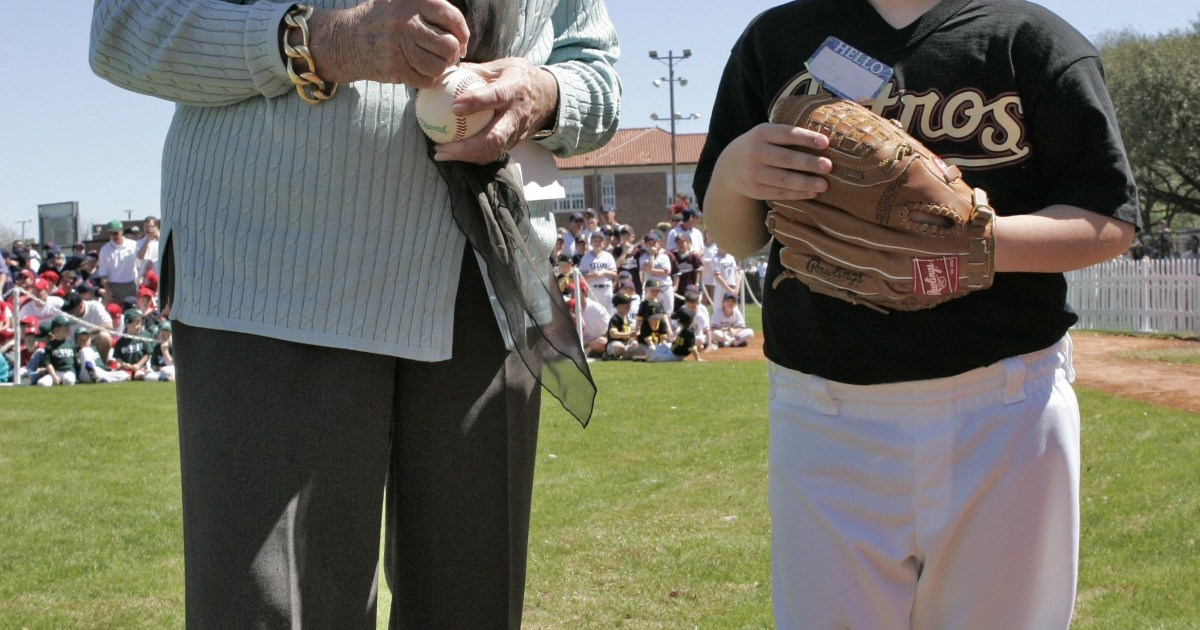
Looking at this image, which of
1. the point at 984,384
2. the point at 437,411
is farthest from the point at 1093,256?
the point at 437,411

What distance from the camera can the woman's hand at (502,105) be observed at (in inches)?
64.3

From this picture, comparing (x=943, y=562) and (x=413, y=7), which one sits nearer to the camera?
(x=413, y=7)

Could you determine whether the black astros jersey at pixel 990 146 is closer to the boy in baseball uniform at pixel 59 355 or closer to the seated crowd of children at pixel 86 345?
the seated crowd of children at pixel 86 345

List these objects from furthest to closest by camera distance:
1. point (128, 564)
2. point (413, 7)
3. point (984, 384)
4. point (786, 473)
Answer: point (128, 564), point (786, 473), point (984, 384), point (413, 7)

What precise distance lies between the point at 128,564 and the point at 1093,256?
4.16 m

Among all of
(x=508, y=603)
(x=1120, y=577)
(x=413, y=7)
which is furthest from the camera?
(x=1120, y=577)

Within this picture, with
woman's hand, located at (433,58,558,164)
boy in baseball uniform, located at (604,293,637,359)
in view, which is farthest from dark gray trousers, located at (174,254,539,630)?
boy in baseball uniform, located at (604,293,637,359)

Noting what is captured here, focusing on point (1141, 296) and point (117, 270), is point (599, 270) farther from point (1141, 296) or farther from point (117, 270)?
point (1141, 296)

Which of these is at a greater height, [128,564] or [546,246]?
[546,246]

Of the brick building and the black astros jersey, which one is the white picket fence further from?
the brick building

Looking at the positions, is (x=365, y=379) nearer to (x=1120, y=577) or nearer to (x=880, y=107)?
(x=880, y=107)

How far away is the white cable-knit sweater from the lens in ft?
5.22

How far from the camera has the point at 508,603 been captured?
1.89m

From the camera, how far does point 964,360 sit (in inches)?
64.4
